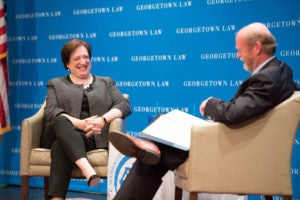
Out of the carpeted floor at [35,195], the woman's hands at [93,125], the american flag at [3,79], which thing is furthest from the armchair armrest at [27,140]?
the american flag at [3,79]

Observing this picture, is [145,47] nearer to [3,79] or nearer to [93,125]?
[93,125]

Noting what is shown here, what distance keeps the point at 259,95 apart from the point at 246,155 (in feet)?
1.09

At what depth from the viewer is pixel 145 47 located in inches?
159

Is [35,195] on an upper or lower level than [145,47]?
lower

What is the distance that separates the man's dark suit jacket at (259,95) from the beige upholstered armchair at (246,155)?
6cm

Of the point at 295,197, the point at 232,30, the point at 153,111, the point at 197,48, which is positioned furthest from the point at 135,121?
the point at 295,197

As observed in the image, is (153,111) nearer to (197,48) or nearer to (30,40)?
(197,48)

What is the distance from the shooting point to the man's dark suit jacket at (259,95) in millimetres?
2281

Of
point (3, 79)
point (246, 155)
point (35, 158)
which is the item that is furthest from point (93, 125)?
point (3, 79)

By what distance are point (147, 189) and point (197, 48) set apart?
1630 mm

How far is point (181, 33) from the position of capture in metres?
3.87

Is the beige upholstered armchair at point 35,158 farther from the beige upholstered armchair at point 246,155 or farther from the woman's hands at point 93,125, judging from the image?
the beige upholstered armchair at point 246,155

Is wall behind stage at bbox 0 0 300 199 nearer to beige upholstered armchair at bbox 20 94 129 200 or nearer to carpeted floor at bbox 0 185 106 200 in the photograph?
carpeted floor at bbox 0 185 106 200

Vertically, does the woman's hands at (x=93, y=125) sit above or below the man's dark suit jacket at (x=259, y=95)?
below
